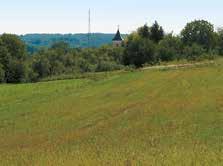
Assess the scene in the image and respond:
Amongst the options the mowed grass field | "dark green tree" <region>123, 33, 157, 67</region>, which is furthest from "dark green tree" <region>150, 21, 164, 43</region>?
the mowed grass field

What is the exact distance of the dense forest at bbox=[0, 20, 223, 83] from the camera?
89625mm

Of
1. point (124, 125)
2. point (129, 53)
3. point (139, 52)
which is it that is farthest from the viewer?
point (129, 53)

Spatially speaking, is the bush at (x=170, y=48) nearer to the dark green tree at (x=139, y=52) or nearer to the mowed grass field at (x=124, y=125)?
the dark green tree at (x=139, y=52)

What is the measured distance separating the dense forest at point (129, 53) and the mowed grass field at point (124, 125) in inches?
1325

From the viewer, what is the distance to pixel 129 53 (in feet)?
298

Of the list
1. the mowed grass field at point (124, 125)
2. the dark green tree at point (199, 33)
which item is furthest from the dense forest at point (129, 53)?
the mowed grass field at point (124, 125)

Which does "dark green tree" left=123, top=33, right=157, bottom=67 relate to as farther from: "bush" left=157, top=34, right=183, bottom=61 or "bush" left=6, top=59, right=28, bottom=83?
"bush" left=6, top=59, right=28, bottom=83

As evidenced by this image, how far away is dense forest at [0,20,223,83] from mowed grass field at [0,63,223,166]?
3366 centimetres

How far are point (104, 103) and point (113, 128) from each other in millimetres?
10863

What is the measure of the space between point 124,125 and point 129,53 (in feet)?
217

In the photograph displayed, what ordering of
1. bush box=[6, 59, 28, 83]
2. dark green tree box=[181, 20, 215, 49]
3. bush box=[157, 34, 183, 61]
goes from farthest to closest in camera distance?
1. bush box=[6, 59, 28, 83]
2. dark green tree box=[181, 20, 215, 49]
3. bush box=[157, 34, 183, 61]

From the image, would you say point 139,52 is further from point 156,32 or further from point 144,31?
point 156,32

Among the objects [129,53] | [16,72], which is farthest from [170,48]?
[16,72]

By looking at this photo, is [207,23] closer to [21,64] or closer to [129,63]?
[129,63]
